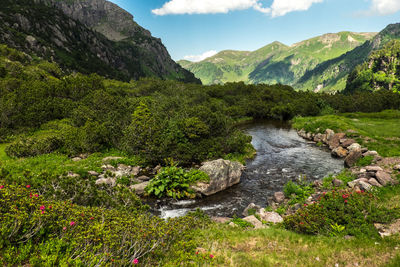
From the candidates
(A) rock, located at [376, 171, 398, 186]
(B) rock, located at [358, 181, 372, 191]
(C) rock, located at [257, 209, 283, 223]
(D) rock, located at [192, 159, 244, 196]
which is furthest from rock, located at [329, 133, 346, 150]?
(C) rock, located at [257, 209, 283, 223]

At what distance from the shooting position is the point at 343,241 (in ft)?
35.1

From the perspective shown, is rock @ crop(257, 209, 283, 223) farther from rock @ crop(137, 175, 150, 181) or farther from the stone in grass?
rock @ crop(137, 175, 150, 181)

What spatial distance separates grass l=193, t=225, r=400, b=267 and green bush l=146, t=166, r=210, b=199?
34.3 ft

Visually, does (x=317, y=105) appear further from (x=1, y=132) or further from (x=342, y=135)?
(x=1, y=132)

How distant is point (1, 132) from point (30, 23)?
188786mm

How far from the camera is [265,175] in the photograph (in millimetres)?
28953

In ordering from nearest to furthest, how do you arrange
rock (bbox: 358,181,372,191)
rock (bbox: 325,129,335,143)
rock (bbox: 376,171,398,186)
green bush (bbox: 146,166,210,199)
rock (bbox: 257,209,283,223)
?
1. rock (bbox: 257,209,283,223)
2. rock (bbox: 358,181,372,191)
3. rock (bbox: 376,171,398,186)
4. green bush (bbox: 146,166,210,199)
5. rock (bbox: 325,129,335,143)

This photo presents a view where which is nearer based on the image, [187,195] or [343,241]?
[343,241]

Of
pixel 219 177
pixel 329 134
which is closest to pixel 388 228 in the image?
pixel 219 177

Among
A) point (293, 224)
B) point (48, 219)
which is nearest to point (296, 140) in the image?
point (293, 224)

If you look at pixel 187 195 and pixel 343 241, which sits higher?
pixel 343 241

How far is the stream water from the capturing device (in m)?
20.8

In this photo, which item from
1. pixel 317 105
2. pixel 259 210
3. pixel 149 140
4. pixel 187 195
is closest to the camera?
pixel 259 210

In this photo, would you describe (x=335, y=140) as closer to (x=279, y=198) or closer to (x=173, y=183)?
(x=279, y=198)
